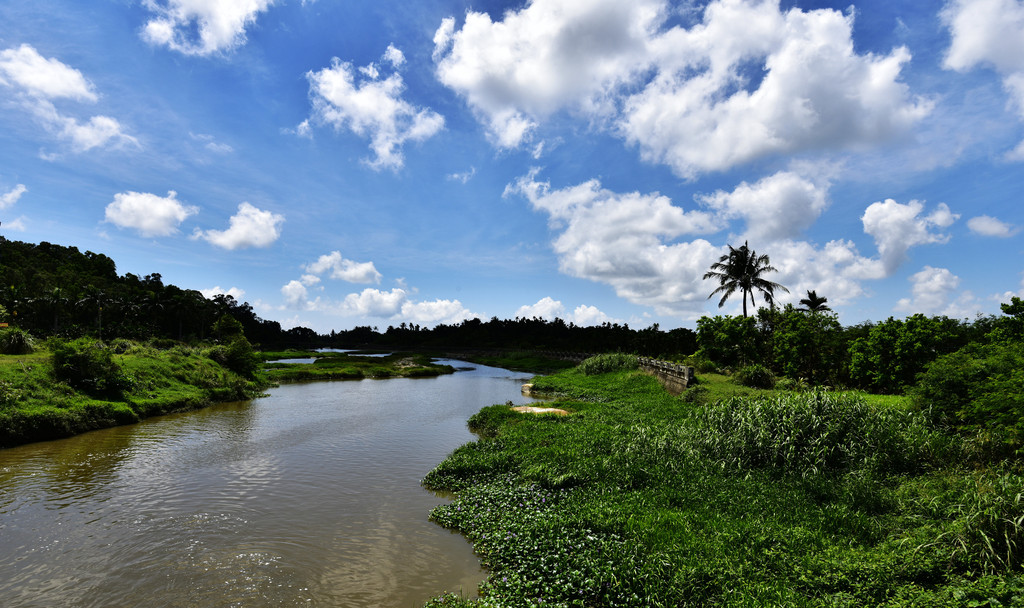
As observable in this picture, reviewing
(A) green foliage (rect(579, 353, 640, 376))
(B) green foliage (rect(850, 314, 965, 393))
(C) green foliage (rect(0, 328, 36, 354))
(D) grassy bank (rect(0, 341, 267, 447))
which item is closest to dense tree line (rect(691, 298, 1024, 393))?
(B) green foliage (rect(850, 314, 965, 393))

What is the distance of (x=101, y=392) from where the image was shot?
24797 mm

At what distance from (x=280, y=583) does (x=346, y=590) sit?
4.44 feet

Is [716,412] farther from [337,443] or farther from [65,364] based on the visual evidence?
[65,364]

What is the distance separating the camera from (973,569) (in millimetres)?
6461

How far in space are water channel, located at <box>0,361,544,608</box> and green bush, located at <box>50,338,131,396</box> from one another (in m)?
3.85

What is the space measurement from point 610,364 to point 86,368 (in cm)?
4102

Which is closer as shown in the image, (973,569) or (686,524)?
(973,569)

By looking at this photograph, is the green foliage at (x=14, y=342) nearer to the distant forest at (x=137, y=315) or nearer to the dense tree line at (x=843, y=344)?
the distant forest at (x=137, y=315)

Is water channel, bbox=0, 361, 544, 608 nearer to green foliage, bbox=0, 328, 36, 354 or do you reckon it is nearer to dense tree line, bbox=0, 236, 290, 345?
green foliage, bbox=0, 328, 36, 354

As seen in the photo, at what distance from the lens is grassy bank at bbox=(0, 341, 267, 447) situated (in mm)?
19797

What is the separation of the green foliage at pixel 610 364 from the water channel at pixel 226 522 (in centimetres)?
2711

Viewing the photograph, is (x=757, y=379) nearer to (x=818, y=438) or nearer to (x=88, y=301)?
(x=818, y=438)

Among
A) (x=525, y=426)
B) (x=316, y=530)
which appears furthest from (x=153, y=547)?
(x=525, y=426)

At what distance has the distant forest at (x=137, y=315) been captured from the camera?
235 ft
